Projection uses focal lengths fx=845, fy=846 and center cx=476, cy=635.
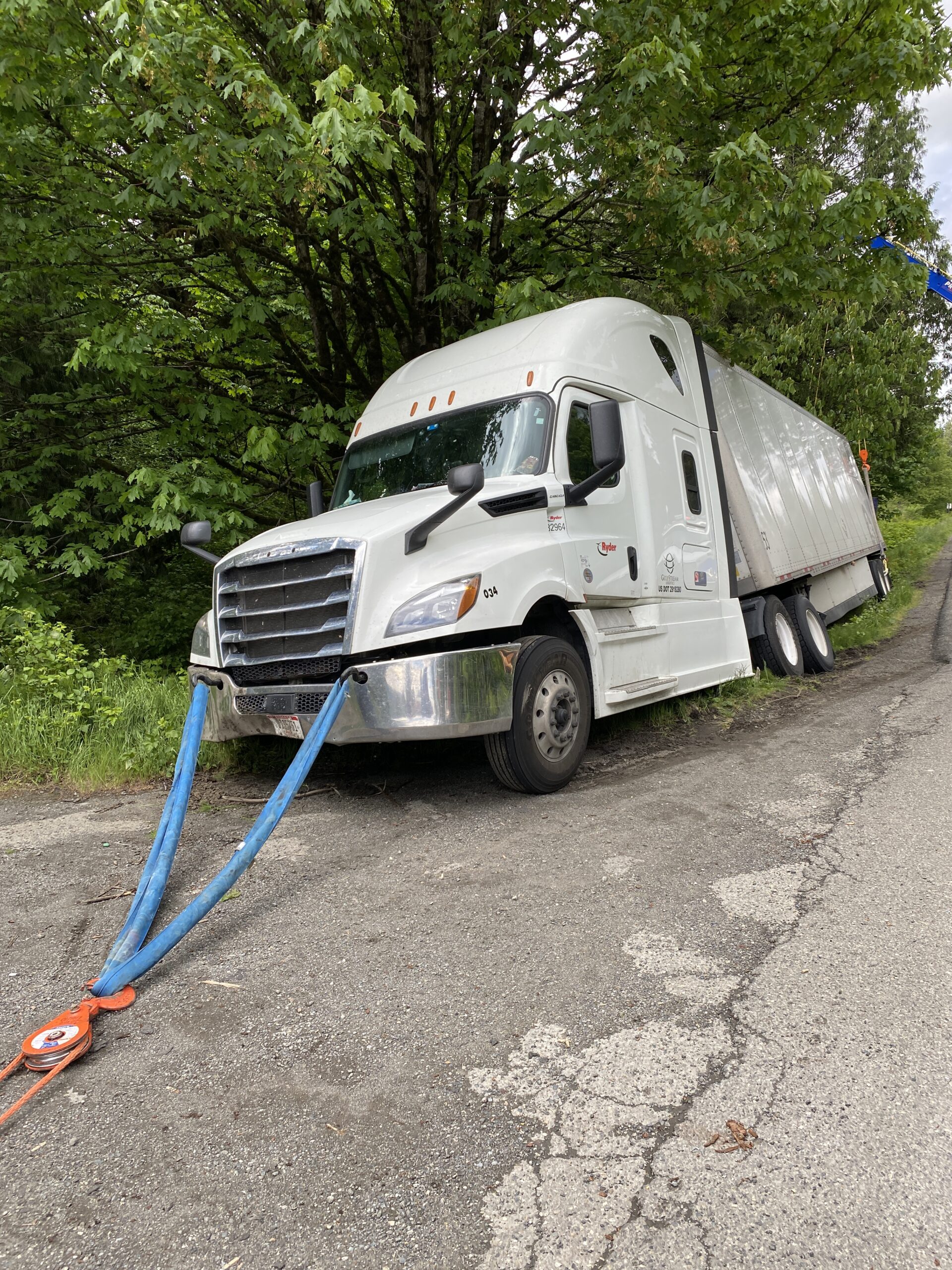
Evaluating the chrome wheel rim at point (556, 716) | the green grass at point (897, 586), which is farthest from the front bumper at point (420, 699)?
the green grass at point (897, 586)

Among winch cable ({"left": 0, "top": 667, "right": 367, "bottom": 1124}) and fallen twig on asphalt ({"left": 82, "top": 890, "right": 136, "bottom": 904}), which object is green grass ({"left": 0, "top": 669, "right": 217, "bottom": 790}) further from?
fallen twig on asphalt ({"left": 82, "top": 890, "right": 136, "bottom": 904})

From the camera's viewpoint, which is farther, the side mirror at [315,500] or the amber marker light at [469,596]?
the side mirror at [315,500]

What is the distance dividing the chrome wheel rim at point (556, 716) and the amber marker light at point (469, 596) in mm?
748

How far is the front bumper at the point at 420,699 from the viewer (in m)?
4.34

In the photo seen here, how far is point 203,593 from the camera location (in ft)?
40.1

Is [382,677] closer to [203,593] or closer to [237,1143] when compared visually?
[237,1143]

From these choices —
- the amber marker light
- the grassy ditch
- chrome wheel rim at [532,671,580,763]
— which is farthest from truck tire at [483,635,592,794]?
the grassy ditch

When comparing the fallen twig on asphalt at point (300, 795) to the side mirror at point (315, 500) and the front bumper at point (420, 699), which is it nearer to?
the front bumper at point (420, 699)

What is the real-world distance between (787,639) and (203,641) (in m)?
6.16

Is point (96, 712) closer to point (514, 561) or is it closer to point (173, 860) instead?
point (173, 860)

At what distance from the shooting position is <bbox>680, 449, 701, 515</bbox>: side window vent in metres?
7.16

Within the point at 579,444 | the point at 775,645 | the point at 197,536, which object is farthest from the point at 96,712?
the point at 775,645

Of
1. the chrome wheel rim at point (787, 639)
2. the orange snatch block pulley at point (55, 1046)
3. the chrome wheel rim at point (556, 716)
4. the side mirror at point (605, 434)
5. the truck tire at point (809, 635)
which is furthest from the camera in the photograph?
the truck tire at point (809, 635)

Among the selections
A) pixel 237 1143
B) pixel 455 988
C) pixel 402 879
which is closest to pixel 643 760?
pixel 402 879
